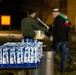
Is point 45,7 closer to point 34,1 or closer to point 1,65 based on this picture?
point 34,1

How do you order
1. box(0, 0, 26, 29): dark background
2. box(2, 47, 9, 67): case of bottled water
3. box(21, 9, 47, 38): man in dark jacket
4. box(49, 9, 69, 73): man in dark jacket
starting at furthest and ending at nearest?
box(0, 0, 26, 29): dark background < box(49, 9, 69, 73): man in dark jacket < box(21, 9, 47, 38): man in dark jacket < box(2, 47, 9, 67): case of bottled water

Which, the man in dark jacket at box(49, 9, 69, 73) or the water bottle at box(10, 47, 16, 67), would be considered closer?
the water bottle at box(10, 47, 16, 67)

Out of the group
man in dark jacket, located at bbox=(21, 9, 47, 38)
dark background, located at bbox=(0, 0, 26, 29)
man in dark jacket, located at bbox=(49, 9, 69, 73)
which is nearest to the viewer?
man in dark jacket, located at bbox=(21, 9, 47, 38)

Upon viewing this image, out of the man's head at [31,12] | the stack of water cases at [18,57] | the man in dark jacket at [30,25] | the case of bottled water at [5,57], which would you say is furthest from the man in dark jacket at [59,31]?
the case of bottled water at [5,57]

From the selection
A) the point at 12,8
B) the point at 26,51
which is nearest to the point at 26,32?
the point at 26,51

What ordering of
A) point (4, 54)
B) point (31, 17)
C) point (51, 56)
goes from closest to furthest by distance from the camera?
point (4, 54), point (51, 56), point (31, 17)

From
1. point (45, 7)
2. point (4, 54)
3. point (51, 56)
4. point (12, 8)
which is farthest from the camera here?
point (12, 8)

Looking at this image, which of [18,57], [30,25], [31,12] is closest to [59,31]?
[30,25]

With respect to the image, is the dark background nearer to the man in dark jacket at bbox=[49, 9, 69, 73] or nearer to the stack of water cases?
the man in dark jacket at bbox=[49, 9, 69, 73]

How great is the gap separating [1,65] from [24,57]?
422 mm

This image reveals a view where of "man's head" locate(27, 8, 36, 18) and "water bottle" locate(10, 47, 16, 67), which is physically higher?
"man's head" locate(27, 8, 36, 18)

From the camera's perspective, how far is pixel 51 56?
793 centimetres

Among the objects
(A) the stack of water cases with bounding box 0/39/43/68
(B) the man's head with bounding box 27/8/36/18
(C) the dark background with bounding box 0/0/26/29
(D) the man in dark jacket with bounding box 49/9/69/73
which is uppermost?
(C) the dark background with bounding box 0/0/26/29

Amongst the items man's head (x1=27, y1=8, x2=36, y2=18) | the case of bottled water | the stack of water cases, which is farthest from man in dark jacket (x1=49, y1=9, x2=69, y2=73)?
the case of bottled water
